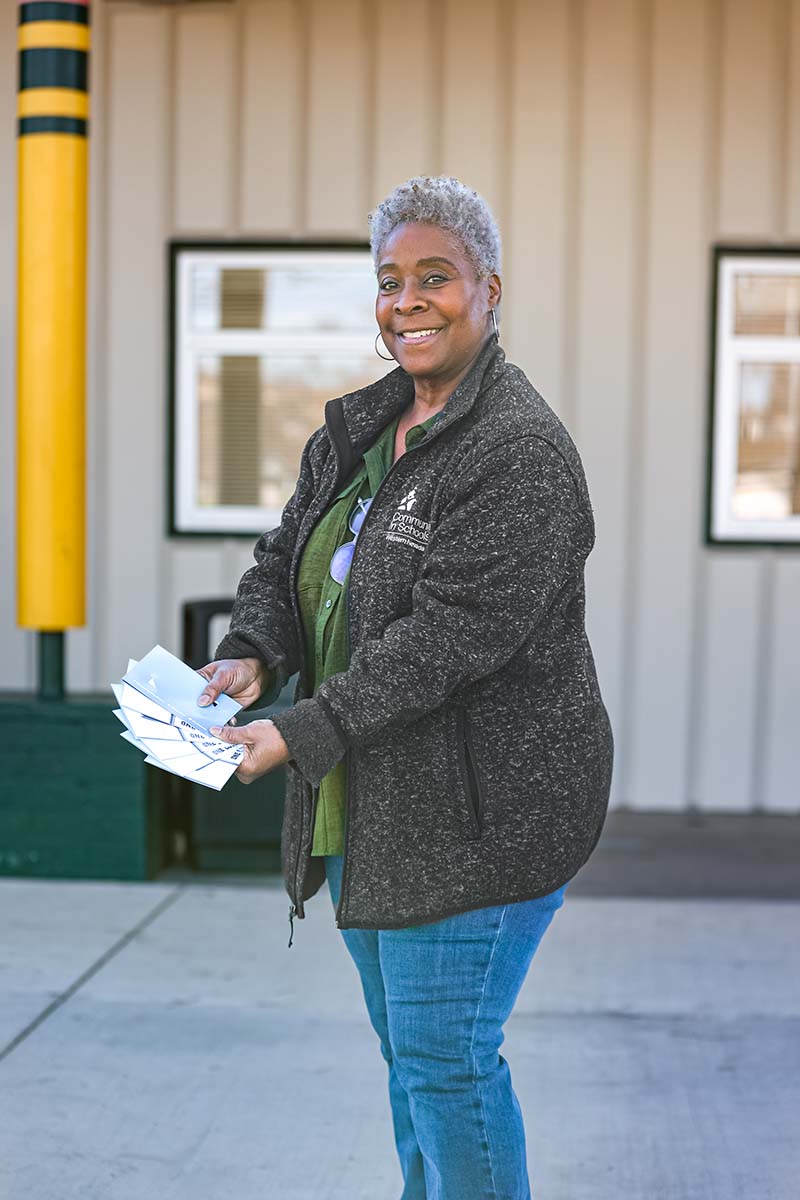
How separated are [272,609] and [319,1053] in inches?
70.7

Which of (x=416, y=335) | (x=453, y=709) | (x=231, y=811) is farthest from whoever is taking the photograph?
(x=231, y=811)

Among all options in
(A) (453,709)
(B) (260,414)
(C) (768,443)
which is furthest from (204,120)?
(A) (453,709)

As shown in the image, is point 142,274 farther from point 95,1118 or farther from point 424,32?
point 95,1118

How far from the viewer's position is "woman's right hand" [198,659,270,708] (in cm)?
249

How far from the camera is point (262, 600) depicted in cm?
267

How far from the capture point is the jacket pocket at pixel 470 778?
2326 mm

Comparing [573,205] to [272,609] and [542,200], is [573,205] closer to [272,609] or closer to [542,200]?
[542,200]

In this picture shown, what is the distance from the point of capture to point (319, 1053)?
4012 millimetres

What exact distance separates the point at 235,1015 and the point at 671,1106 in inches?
49.7

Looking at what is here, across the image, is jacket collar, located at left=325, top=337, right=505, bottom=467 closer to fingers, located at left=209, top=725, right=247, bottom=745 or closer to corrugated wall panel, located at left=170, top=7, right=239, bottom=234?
fingers, located at left=209, top=725, right=247, bottom=745

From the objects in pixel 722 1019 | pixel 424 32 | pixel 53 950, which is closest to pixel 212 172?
pixel 424 32

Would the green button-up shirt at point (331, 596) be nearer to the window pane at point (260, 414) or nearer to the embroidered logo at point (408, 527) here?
the embroidered logo at point (408, 527)

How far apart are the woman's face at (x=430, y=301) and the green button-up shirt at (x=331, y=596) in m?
0.10

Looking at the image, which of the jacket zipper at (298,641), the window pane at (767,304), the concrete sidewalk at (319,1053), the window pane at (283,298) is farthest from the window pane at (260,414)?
the jacket zipper at (298,641)
